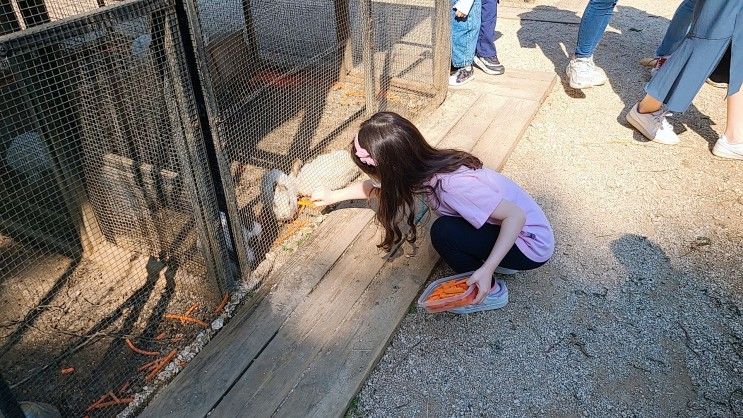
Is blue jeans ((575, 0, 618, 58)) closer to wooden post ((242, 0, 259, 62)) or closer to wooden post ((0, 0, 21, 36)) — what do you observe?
wooden post ((242, 0, 259, 62))

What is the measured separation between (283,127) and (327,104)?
40cm

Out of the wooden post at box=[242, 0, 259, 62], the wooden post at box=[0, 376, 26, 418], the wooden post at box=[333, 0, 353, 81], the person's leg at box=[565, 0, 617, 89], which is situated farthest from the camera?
the person's leg at box=[565, 0, 617, 89]

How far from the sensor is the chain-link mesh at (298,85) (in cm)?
278

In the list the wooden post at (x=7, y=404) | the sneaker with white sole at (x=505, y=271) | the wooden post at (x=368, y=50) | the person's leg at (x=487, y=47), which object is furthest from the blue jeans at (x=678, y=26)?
the wooden post at (x=7, y=404)

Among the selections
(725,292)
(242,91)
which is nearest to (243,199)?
(242,91)

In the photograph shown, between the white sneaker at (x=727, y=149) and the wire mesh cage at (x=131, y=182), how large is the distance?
1779mm

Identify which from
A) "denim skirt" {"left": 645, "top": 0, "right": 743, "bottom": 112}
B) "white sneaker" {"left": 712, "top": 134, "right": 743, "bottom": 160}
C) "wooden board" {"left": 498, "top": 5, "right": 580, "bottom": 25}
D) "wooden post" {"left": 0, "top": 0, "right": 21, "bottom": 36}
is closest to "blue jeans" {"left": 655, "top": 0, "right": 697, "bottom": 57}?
"denim skirt" {"left": 645, "top": 0, "right": 743, "bottom": 112}

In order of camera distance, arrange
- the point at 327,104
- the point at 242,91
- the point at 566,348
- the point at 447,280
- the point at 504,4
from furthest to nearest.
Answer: the point at 504,4, the point at 327,104, the point at 242,91, the point at 447,280, the point at 566,348

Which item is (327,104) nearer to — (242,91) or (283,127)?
(283,127)

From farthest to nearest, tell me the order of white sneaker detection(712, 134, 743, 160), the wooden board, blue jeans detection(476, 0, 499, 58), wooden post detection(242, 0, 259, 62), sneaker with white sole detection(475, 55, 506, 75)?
the wooden board
sneaker with white sole detection(475, 55, 506, 75)
blue jeans detection(476, 0, 499, 58)
wooden post detection(242, 0, 259, 62)
white sneaker detection(712, 134, 743, 160)

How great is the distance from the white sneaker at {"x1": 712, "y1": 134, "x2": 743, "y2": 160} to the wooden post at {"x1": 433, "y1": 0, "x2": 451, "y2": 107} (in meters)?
1.68

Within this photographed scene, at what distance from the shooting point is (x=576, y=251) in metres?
2.50

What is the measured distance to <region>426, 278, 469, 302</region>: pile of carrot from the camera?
2035 mm

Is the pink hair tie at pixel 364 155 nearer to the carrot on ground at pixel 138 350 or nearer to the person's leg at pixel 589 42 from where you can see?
the carrot on ground at pixel 138 350
